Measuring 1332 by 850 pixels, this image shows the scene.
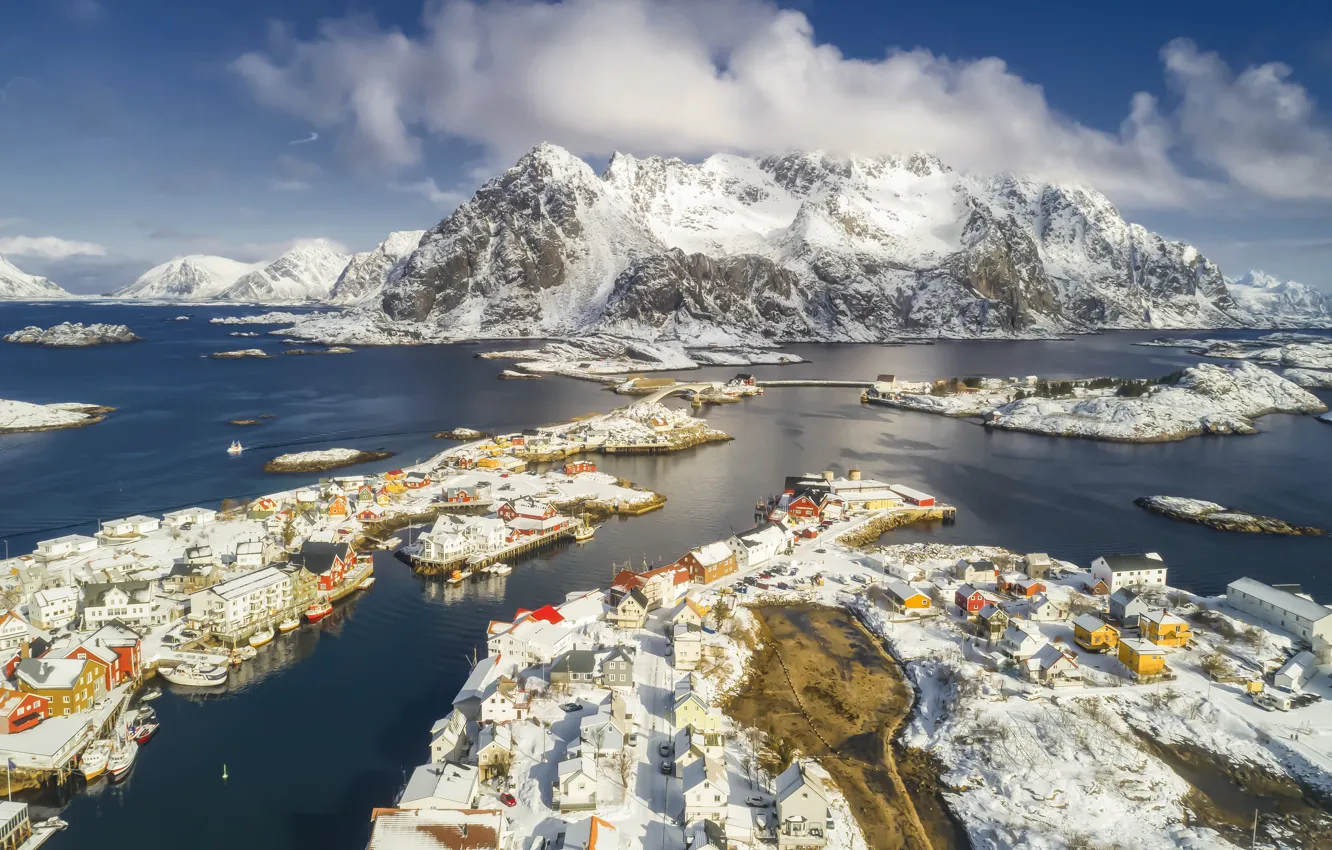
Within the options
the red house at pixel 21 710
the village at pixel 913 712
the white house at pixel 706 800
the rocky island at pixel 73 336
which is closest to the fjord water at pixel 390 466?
the village at pixel 913 712

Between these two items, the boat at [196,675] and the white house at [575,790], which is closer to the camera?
A: the white house at [575,790]

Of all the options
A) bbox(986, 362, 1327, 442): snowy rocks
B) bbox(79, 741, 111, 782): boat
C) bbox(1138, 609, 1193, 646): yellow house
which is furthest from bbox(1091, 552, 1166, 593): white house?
bbox(986, 362, 1327, 442): snowy rocks

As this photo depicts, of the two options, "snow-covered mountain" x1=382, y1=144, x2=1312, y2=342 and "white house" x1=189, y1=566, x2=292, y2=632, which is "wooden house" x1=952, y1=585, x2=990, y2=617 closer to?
"white house" x1=189, y1=566, x2=292, y2=632

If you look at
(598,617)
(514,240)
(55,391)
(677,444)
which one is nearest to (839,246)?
(514,240)

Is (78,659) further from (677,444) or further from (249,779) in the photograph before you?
(677,444)

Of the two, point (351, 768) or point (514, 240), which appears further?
point (514, 240)

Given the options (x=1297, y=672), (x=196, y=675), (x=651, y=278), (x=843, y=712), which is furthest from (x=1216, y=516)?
(x=651, y=278)

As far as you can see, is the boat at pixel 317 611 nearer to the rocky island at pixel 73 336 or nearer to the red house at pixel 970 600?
the red house at pixel 970 600
